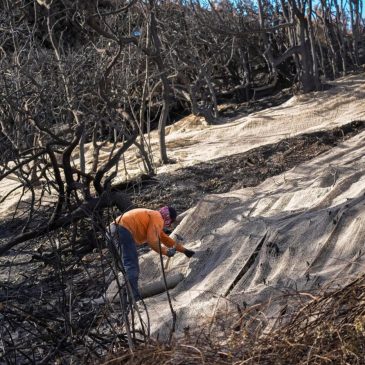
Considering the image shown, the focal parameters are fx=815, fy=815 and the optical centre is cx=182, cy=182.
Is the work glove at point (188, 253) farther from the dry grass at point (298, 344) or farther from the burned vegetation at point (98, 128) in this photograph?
the dry grass at point (298, 344)

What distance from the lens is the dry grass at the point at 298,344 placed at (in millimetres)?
4242

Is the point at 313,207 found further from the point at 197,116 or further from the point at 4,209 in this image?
the point at 197,116

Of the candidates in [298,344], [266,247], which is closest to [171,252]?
[266,247]

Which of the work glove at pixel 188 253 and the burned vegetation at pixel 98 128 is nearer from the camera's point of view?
the burned vegetation at pixel 98 128

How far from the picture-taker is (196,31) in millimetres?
19953

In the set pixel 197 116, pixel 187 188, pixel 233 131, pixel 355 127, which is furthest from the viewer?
pixel 197 116

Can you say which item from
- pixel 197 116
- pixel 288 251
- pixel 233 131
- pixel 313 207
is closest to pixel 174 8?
pixel 197 116

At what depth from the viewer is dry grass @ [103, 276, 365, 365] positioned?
4242 mm

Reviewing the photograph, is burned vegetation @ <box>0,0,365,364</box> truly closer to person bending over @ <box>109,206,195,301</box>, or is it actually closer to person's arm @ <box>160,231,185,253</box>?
person bending over @ <box>109,206,195,301</box>

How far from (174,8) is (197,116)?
8.84 feet

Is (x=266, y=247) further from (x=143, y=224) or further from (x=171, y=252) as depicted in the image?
(x=143, y=224)

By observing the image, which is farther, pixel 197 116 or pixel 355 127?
pixel 197 116

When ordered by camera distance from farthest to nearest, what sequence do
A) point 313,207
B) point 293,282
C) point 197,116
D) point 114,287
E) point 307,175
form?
1. point 197,116
2. point 307,175
3. point 313,207
4. point 114,287
5. point 293,282

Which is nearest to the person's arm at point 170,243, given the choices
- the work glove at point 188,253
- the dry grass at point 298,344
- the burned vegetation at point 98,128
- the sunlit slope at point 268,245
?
the work glove at point 188,253
